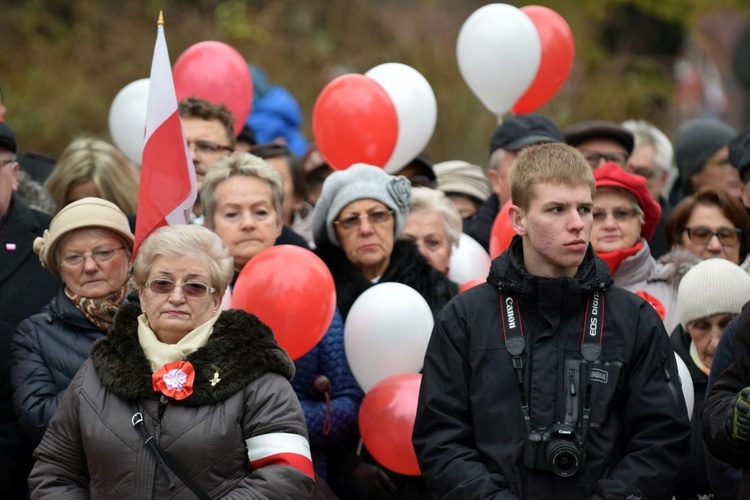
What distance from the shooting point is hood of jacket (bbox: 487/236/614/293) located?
15.1 ft

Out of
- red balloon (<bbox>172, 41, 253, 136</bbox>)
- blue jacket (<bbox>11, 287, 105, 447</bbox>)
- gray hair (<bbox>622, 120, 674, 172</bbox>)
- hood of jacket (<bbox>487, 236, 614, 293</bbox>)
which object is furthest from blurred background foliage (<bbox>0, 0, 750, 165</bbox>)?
hood of jacket (<bbox>487, 236, 614, 293</bbox>)

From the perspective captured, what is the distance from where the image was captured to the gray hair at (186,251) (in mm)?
4762

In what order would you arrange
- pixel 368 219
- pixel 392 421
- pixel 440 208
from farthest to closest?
pixel 440 208, pixel 368 219, pixel 392 421

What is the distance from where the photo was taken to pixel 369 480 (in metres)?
5.63

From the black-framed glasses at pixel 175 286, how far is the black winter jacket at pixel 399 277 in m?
1.35

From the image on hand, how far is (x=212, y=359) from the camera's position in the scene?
462 centimetres

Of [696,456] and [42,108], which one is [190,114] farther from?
[42,108]

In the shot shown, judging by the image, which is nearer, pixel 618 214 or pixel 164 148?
pixel 164 148

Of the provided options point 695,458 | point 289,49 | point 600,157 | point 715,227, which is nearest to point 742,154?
point 715,227

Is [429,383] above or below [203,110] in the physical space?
below

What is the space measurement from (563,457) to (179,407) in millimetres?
1371

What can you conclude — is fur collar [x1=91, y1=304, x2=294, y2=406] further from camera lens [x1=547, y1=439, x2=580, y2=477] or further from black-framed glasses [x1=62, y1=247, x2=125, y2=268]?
camera lens [x1=547, y1=439, x2=580, y2=477]

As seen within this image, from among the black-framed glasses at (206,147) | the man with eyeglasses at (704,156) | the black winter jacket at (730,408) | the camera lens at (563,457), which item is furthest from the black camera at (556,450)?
the man with eyeglasses at (704,156)

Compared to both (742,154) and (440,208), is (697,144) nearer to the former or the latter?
(440,208)
